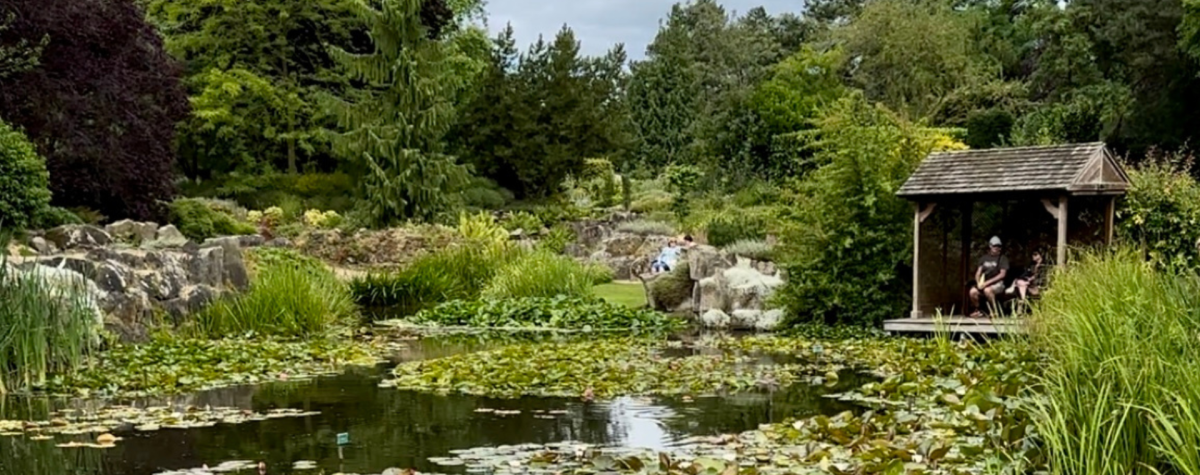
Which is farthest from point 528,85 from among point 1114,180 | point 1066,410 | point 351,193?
point 1066,410

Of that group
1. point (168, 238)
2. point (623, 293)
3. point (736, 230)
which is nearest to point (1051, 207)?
point (623, 293)

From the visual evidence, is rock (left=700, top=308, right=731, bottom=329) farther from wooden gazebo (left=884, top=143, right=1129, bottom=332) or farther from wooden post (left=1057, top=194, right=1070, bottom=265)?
wooden post (left=1057, top=194, right=1070, bottom=265)

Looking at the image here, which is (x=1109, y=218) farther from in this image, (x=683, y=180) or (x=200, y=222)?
(x=683, y=180)

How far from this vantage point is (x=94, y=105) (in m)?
19.1

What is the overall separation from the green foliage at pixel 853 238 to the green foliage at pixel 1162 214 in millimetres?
2343

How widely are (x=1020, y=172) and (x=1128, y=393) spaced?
8.52 m

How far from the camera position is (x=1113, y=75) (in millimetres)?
26172

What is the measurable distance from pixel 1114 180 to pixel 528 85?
19.7m

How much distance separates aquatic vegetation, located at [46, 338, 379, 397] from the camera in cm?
841

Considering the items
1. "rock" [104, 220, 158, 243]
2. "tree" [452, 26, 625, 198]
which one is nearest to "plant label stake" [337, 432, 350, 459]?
"rock" [104, 220, 158, 243]

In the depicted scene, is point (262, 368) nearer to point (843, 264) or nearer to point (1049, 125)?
point (843, 264)

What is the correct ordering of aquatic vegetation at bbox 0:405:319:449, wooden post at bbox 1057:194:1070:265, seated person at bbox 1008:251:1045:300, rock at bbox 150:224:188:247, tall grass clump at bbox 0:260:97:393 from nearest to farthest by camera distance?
aquatic vegetation at bbox 0:405:319:449 → tall grass clump at bbox 0:260:97:393 → wooden post at bbox 1057:194:1070:265 → seated person at bbox 1008:251:1045:300 → rock at bbox 150:224:188:247

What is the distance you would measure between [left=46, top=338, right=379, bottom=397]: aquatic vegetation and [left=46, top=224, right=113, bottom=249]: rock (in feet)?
17.7

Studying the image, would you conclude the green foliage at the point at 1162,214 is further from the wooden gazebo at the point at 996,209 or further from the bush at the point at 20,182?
the bush at the point at 20,182
